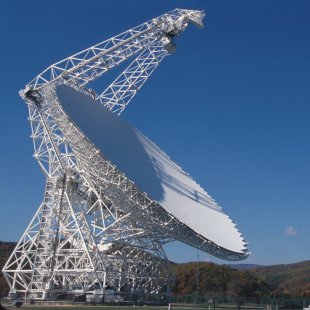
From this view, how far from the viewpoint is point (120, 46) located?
1820 inches

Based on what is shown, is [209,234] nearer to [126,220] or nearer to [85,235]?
[126,220]

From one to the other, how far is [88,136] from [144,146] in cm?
1122

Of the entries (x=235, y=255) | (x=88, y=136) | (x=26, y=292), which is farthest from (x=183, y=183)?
(x=26, y=292)

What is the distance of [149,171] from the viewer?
42.7 m

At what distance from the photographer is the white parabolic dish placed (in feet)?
127

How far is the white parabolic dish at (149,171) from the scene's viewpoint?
38625 mm

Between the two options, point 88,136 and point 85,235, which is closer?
point 88,136

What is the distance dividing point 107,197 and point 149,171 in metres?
4.08

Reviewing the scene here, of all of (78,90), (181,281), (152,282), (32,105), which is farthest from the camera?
(181,281)

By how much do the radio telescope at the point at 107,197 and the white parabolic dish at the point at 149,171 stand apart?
0.12m

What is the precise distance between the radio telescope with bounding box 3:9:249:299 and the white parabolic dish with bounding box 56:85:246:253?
0.39 ft

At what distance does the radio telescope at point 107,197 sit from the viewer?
3856cm

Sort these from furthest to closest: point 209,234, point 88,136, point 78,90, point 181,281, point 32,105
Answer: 1. point 181,281
2. point 78,90
3. point 32,105
4. point 209,234
5. point 88,136

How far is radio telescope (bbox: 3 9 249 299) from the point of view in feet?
127
